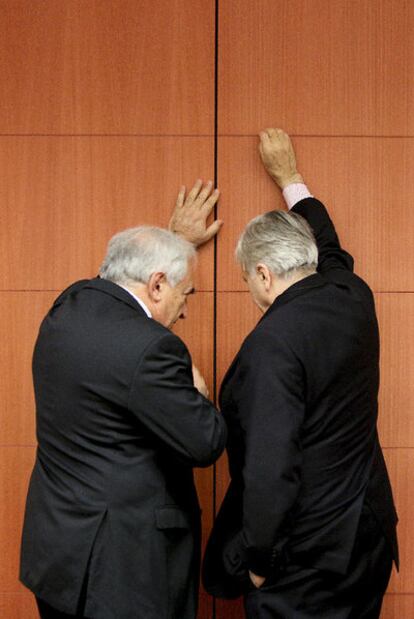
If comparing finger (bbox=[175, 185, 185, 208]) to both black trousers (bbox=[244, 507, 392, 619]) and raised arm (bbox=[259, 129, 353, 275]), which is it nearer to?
raised arm (bbox=[259, 129, 353, 275])

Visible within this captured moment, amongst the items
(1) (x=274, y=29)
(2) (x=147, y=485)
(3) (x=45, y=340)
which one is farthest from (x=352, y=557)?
(1) (x=274, y=29)

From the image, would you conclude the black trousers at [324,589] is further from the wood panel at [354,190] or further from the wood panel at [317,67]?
the wood panel at [317,67]

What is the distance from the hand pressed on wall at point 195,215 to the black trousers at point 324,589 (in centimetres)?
102

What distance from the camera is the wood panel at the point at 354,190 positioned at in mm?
2285

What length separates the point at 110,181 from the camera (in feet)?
7.53

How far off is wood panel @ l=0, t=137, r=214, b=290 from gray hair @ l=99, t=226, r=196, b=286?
579 millimetres

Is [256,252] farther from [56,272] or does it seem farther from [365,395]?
[56,272]

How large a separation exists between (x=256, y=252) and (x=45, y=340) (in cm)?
58

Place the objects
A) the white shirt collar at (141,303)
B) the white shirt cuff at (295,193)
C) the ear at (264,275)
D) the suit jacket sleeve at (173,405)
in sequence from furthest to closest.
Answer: the white shirt cuff at (295,193) → the ear at (264,275) → the white shirt collar at (141,303) → the suit jacket sleeve at (173,405)

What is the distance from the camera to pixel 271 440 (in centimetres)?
158

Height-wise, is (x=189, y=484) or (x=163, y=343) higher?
(x=163, y=343)

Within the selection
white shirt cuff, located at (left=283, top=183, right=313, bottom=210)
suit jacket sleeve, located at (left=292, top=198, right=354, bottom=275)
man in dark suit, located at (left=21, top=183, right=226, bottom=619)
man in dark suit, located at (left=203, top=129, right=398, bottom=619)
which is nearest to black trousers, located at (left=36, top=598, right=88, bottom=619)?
man in dark suit, located at (left=21, top=183, right=226, bottom=619)

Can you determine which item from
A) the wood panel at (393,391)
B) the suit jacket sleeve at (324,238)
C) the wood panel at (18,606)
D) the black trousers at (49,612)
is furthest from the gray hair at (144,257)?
the wood panel at (18,606)

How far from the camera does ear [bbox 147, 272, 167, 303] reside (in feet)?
5.52
